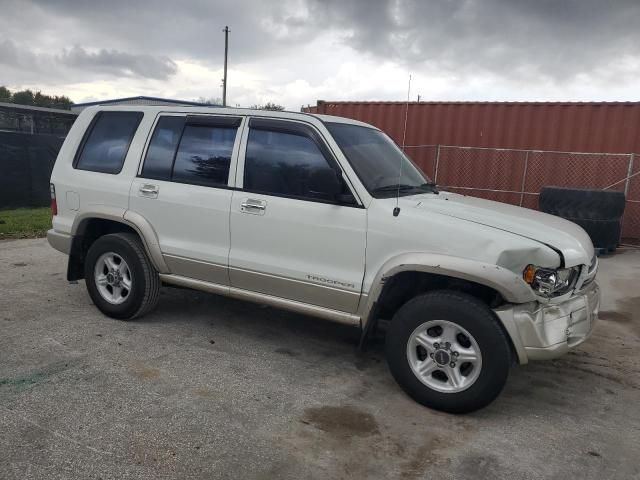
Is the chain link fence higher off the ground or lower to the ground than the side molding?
higher

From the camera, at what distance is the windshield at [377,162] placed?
382 cm

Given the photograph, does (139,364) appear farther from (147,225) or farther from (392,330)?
(392,330)

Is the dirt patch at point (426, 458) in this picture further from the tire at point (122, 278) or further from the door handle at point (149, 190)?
the door handle at point (149, 190)

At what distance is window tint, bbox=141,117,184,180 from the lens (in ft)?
14.8

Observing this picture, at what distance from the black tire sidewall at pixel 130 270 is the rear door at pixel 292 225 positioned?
99 cm

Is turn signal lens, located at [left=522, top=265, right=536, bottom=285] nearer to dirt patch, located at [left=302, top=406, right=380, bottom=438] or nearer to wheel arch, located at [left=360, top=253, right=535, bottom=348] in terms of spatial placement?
wheel arch, located at [left=360, top=253, right=535, bottom=348]

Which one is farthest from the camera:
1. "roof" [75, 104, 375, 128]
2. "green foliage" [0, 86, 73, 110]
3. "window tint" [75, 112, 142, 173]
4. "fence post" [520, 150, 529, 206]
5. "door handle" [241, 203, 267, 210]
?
"green foliage" [0, 86, 73, 110]

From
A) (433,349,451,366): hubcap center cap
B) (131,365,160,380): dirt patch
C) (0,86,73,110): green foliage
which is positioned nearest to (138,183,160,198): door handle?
(131,365,160,380): dirt patch

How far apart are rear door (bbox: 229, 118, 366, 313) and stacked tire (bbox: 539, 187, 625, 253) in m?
6.64

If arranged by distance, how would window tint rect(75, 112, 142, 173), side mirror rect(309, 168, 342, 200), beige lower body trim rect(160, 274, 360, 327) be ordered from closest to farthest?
side mirror rect(309, 168, 342, 200), beige lower body trim rect(160, 274, 360, 327), window tint rect(75, 112, 142, 173)

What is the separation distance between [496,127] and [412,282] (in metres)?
8.90

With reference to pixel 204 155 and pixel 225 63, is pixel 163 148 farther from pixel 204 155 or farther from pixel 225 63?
pixel 225 63

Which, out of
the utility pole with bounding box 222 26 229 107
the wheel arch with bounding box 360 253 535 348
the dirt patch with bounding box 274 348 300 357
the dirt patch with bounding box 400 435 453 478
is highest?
the utility pole with bounding box 222 26 229 107

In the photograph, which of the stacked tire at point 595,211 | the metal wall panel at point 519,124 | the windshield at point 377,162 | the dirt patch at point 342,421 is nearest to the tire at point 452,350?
the dirt patch at point 342,421
